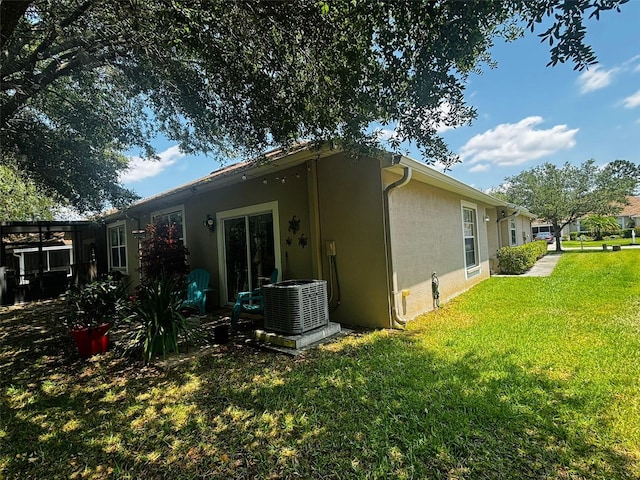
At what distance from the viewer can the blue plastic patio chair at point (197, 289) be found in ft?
24.3

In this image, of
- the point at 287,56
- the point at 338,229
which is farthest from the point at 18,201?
the point at 287,56

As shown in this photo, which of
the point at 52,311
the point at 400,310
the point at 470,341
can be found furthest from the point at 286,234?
the point at 52,311

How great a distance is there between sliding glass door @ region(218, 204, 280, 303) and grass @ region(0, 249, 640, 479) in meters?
2.38

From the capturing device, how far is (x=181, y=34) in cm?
336

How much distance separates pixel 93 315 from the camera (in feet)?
17.3

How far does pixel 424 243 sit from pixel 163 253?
6.57m

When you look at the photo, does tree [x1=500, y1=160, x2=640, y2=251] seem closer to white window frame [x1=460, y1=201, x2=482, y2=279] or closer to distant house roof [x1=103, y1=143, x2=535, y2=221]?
white window frame [x1=460, y1=201, x2=482, y2=279]

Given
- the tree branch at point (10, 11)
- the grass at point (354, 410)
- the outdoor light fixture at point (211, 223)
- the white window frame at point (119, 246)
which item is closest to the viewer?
the grass at point (354, 410)

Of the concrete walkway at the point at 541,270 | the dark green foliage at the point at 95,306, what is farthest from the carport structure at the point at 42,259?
the concrete walkway at the point at 541,270

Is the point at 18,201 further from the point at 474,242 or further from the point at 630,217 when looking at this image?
the point at 630,217

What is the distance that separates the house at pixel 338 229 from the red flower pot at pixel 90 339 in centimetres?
303

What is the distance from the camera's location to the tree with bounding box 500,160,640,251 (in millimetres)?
22578

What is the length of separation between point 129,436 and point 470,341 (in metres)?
4.45

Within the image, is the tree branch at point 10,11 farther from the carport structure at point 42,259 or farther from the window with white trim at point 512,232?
the window with white trim at point 512,232
